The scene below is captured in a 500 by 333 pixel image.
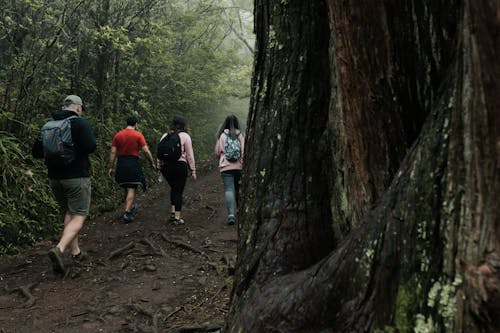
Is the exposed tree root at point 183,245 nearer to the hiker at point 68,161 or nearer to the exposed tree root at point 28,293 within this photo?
the hiker at point 68,161

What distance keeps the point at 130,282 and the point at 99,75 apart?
28.9 feet

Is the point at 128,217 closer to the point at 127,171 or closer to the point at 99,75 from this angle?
the point at 127,171

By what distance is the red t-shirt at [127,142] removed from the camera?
27.8 feet

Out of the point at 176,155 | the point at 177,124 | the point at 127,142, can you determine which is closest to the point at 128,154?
the point at 127,142

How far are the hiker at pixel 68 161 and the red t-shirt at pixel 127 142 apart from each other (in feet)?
7.23

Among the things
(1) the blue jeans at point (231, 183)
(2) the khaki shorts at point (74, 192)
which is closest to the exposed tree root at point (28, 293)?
(2) the khaki shorts at point (74, 192)

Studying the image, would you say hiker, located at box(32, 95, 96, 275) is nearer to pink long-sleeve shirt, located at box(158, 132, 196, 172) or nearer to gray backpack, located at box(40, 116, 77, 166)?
gray backpack, located at box(40, 116, 77, 166)

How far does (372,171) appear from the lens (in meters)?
2.38

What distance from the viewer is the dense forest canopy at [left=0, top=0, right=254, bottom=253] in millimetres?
8812

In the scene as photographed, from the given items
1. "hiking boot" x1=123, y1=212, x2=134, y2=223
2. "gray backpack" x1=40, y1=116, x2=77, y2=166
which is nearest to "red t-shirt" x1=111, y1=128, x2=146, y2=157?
"hiking boot" x1=123, y1=212, x2=134, y2=223

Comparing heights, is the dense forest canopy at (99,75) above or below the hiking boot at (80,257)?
above

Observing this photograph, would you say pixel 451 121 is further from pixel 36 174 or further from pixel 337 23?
pixel 36 174

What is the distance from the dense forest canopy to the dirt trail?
1.50 m

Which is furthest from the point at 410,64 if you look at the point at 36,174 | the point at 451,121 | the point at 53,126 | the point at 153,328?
the point at 36,174
